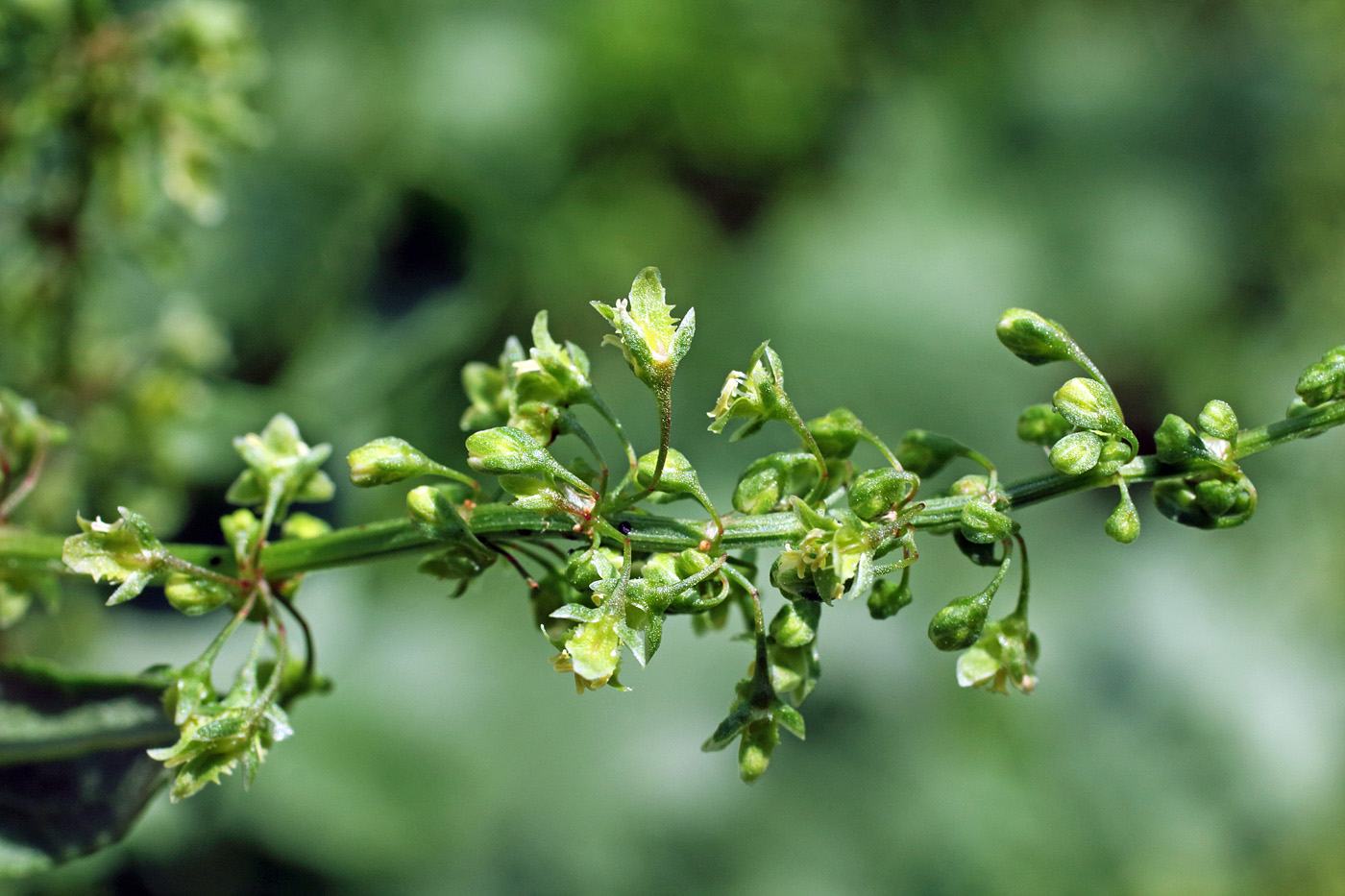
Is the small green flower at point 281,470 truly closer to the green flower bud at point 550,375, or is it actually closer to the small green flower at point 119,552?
the small green flower at point 119,552

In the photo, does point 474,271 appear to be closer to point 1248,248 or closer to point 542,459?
point 542,459

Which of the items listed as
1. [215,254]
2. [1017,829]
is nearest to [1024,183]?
[1017,829]

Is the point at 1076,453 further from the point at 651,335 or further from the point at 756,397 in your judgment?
the point at 651,335

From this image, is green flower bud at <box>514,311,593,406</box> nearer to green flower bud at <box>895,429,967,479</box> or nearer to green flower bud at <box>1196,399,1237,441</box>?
green flower bud at <box>895,429,967,479</box>

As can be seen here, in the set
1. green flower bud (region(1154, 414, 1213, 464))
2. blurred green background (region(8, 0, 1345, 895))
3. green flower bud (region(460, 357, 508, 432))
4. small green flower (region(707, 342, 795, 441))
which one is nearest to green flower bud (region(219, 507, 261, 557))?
green flower bud (region(460, 357, 508, 432))

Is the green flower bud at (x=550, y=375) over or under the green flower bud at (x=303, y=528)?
over

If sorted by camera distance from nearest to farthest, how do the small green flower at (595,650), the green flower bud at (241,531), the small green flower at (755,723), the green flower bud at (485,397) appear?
the small green flower at (595,650) → the small green flower at (755,723) → the green flower bud at (241,531) → the green flower bud at (485,397)

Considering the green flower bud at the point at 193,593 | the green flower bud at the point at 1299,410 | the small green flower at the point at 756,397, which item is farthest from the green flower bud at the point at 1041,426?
the green flower bud at the point at 193,593
